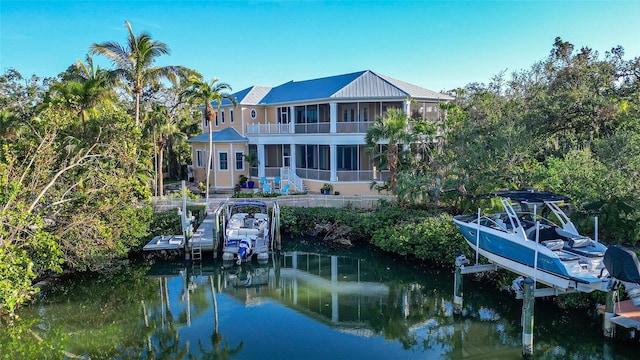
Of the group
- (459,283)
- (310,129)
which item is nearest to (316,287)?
(459,283)

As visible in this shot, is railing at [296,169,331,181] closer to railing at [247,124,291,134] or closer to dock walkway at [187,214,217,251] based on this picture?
railing at [247,124,291,134]

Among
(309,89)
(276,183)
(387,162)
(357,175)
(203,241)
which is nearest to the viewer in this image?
(203,241)

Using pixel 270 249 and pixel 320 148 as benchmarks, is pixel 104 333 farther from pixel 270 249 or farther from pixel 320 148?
pixel 320 148

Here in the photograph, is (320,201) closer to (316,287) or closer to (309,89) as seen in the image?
(316,287)

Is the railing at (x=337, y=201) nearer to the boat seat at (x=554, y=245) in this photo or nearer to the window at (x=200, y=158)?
the boat seat at (x=554, y=245)

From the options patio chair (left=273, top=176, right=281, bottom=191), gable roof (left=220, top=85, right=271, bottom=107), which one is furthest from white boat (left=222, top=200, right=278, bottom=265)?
gable roof (left=220, top=85, right=271, bottom=107)

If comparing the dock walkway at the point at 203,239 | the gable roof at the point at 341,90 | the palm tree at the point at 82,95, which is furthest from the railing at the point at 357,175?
the palm tree at the point at 82,95

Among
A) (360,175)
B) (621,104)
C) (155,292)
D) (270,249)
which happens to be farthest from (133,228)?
(621,104)
